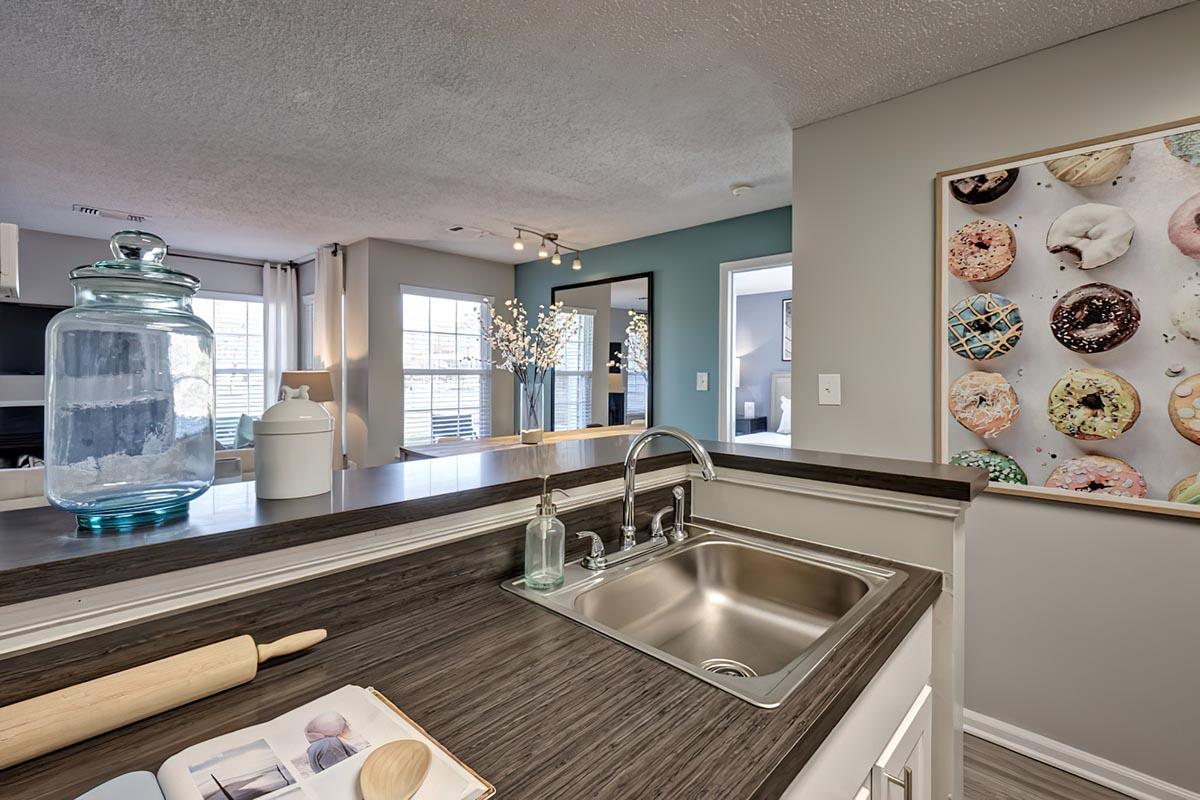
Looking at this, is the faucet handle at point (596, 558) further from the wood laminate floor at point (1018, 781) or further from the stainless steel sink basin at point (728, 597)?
the wood laminate floor at point (1018, 781)

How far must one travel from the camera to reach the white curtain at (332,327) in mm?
4844

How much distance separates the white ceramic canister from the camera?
2.86 feet

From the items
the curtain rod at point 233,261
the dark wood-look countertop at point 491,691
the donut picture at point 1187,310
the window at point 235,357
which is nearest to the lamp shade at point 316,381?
the window at point 235,357

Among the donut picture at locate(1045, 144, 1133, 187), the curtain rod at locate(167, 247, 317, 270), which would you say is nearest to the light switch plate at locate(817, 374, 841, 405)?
the donut picture at locate(1045, 144, 1133, 187)

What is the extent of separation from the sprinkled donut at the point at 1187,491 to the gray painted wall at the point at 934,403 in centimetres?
7

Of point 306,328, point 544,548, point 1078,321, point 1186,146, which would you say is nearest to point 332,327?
point 306,328

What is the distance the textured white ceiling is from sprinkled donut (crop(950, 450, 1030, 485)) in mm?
1374

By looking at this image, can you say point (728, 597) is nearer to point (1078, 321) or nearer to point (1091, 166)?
point (1078, 321)

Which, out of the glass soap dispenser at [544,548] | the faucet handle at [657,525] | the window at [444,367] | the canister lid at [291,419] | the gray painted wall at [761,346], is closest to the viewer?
the canister lid at [291,419]

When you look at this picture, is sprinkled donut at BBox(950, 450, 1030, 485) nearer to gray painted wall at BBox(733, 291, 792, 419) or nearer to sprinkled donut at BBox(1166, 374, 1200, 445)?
sprinkled donut at BBox(1166, 374, 1200, 445)

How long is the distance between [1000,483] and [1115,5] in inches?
58.8

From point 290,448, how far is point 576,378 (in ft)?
13.6

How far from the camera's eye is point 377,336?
15.5ft

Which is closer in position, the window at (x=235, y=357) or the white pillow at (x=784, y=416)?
the white pillow at (x=784, y=416)
